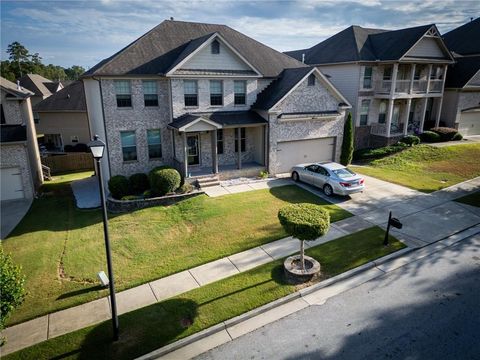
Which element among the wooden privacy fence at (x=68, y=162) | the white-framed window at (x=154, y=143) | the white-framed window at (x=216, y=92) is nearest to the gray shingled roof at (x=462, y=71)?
the white-framed window at (x=216, y=92)

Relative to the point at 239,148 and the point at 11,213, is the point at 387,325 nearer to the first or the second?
the point at 239,148

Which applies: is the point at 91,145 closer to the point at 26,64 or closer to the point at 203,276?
the point at 203,276

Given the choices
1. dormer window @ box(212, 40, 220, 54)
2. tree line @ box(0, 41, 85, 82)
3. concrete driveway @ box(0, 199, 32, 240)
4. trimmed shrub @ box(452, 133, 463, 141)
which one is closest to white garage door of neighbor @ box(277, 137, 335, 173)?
dormer window @ box(212, 40, 220, 54)

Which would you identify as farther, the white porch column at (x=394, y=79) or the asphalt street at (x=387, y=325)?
the white porch column at (x=394, y=79)

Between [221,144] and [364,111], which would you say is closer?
[221,144]

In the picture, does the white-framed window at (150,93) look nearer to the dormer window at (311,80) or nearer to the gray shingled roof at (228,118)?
the gray shingled roof at (228,118)

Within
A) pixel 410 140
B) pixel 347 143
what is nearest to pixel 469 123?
pixel 410 140

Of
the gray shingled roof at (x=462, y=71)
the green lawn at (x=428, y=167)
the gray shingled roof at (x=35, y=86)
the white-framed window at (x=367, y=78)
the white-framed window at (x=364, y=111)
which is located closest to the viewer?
the green lawn at (x=428, y=167)
